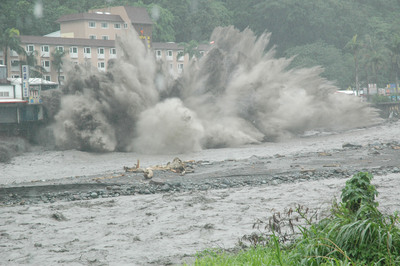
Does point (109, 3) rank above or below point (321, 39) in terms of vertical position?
above

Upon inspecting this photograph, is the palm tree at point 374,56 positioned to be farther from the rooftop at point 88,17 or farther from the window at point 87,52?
the window at point 87,52

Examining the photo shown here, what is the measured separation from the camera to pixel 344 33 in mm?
100688

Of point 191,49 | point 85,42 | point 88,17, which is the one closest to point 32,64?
point 85,42

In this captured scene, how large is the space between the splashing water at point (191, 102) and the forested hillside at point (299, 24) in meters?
41.2

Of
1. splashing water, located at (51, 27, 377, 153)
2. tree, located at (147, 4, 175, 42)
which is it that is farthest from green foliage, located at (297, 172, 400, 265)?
tree, located at (147, 4, 175, 42)

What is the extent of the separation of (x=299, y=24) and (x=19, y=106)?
67637 mm

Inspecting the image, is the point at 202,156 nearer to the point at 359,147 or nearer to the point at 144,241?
the point at 359,147

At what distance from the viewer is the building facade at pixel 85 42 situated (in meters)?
72.4

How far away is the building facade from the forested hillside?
5.09m

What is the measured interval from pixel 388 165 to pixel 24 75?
85.4 ft

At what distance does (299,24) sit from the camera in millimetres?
97375

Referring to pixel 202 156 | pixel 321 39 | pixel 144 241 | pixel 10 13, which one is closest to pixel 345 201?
pixel 144 241

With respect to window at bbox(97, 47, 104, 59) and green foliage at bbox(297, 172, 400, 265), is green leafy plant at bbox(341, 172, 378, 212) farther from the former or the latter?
window at bbox(97, 47, 104, 59)

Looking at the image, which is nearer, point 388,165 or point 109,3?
point 388,165
